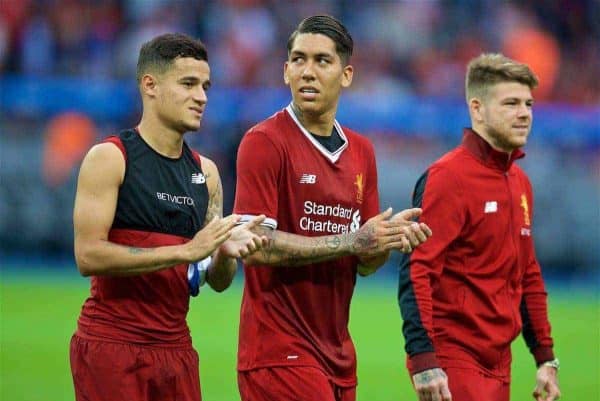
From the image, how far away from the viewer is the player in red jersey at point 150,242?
5523 millimetres

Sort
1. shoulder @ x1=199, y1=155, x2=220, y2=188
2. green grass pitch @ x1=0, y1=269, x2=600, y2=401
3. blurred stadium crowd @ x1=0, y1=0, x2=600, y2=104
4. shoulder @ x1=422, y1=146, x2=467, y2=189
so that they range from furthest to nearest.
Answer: blurred stadium crowd @ x1=0, y1=0, x2=600, y2=104 < green grass pitch @ x1=0, y1=269, x2=600, y2=401 < shoulder @ x1=422, y1=146, x2=467, y2=189 < shoulder @ x1=199, y1=155, x2=220, y2=188

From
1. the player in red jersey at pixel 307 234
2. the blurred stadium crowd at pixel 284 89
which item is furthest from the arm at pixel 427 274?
the blurred stadium crowd at pixel 284 89

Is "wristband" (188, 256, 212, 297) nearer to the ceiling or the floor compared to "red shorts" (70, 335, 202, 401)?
nearer to the ceiling

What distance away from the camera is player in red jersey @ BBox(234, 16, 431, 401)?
5.79 metres

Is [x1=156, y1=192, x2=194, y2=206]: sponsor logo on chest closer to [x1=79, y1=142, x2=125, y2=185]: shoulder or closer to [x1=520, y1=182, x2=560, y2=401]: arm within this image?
[x1=79, y1=142, x2=125, y2=185]: shoulder

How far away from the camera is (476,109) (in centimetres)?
693

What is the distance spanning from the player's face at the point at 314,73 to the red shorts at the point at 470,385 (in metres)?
1.55

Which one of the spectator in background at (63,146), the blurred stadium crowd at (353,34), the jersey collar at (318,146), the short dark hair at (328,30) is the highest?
the blurred stadium crowd at (353,34)

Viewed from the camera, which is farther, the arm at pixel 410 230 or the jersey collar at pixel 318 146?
the jersey collar at pixel 318 146

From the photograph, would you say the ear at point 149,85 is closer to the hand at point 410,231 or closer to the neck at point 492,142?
the hand at point 410,231

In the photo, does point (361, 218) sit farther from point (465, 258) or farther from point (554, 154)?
point (554, 154)

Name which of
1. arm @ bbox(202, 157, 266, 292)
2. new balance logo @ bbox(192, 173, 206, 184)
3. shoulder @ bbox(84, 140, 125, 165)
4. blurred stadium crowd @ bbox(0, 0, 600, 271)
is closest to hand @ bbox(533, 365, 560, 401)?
arm @ bbox(202, 157, 266, 292)

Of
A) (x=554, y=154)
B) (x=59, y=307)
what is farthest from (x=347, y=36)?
(x=554, y=154)

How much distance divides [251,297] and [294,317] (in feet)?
0.81
